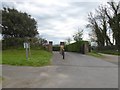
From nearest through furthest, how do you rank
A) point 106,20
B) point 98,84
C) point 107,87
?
point 107,87, point 98,84, point 106,20

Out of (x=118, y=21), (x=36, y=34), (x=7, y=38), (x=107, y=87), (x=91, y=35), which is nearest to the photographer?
(x=107, y=87)

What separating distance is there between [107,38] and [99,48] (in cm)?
353

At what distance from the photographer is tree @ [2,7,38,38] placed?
147 feet

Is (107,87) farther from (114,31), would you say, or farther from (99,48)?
(99,48)

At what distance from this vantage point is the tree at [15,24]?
4484 centimetres

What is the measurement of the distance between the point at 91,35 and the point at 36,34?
2898 centimetres

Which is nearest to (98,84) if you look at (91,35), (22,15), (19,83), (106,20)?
(19,83)

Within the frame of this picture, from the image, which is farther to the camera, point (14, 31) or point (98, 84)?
point (14, 31)

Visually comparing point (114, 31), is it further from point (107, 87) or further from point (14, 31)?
point (107, 87)

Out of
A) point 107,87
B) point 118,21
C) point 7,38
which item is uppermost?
point 118,21

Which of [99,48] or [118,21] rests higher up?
[118,21]

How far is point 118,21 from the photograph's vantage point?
197 ft

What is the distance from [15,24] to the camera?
45469 mm

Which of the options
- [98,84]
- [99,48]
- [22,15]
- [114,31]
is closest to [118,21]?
[114,31]
